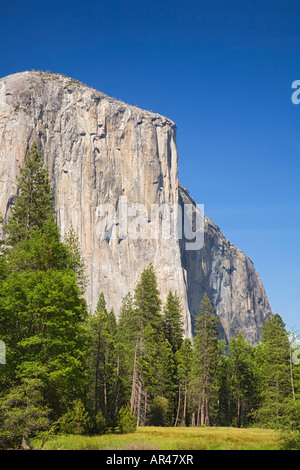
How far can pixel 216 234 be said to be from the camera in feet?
622

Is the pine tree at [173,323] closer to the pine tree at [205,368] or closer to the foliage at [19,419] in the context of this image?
the pine tree at [205,368]

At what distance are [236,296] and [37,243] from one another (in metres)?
173

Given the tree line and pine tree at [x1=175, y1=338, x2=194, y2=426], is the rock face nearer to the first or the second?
the tree line

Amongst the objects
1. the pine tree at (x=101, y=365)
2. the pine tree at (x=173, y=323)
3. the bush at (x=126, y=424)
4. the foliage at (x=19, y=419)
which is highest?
the pine tree at (x=173, y=323)

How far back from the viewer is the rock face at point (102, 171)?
4919 inches

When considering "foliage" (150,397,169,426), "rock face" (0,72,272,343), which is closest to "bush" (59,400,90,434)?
"foliage" (150,397,169,426)

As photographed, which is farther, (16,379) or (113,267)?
(113,267)

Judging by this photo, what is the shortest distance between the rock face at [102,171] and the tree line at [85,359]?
6028 centimetres

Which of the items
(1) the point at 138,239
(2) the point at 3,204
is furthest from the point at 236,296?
(2) the point at 3,204

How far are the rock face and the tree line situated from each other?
60.3 metres

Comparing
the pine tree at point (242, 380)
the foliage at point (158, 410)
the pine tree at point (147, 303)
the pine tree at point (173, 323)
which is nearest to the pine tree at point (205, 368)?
the foliage at point (158, 410)

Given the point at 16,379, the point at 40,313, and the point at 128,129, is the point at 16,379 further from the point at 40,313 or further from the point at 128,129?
the point at 128,129

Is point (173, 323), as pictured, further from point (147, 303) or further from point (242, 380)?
point (242, 380)

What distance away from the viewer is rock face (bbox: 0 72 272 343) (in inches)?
4919
